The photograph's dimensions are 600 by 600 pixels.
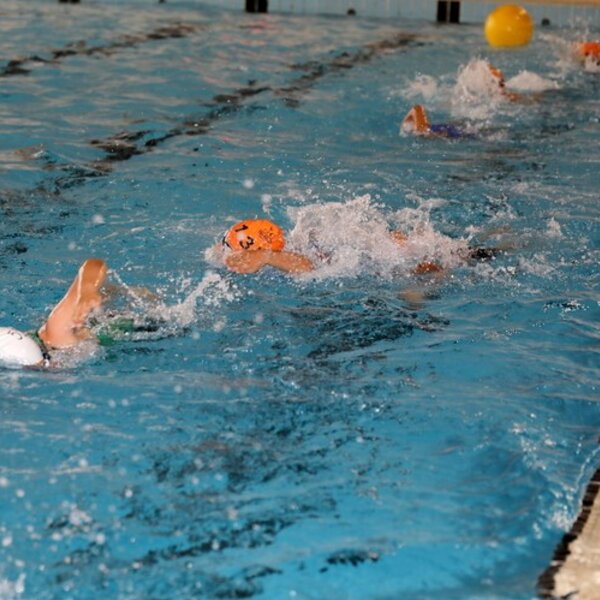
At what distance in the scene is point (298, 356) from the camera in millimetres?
3889

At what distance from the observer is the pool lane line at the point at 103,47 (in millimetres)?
9091

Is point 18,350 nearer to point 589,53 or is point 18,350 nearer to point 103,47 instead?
point 103,47

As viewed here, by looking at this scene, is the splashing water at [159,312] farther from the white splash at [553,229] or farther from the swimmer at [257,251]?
the white splash at [553,229]

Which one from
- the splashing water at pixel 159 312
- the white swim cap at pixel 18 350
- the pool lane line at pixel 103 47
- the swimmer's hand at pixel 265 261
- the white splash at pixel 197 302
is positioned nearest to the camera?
the white swim cap at pixel 18 350

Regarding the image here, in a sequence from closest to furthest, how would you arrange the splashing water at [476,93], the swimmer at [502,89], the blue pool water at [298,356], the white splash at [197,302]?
the blue pool water at [298,356] → the white splash at [197,302] → the splashing water at [476,93] → the swimmer at [502,89]

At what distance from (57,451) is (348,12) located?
11076 millimetres

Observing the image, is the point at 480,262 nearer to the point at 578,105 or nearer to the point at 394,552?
the point at 394,552

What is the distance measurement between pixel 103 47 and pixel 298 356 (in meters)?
7.00

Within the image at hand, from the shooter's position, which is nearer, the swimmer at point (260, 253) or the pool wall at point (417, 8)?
the swimmer at point (260, 253)

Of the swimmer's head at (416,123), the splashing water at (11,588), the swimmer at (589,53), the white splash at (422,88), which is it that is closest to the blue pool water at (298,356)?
the splashing water at (11,588)

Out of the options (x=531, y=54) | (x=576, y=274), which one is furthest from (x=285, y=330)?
(x=531, y=54)

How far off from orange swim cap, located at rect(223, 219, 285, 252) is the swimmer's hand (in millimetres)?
26

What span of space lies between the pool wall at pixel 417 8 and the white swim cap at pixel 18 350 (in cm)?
1025

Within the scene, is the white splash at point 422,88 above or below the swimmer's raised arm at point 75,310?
above
